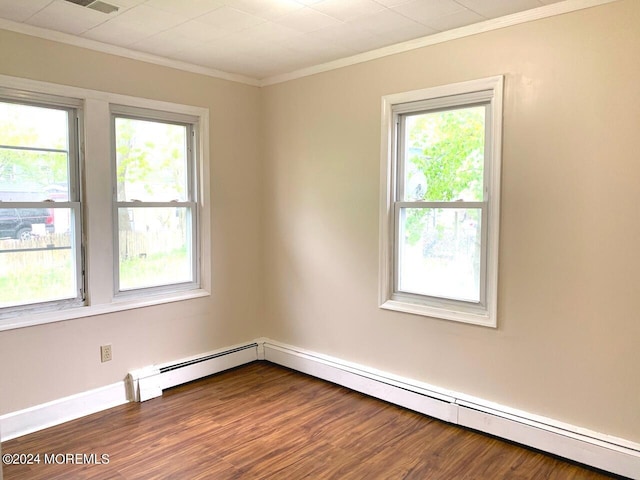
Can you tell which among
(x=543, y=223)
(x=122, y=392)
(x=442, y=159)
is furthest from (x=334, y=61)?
(x=122, y=392)

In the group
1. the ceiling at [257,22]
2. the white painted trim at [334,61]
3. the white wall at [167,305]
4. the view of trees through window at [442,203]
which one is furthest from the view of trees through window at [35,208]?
the view of trees through window at [442,203]

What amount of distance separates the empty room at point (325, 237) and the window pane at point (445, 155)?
14 millimetres

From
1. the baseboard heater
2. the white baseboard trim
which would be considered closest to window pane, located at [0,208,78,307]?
the baseboard heater

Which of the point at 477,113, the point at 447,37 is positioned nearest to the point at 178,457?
the point at 477,113

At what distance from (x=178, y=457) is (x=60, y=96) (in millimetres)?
2351

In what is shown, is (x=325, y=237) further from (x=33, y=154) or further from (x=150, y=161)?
(x=33, y=154)

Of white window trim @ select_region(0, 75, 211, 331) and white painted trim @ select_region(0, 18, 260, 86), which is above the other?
white painted trim @ select_region(0, 18, 260, 86)

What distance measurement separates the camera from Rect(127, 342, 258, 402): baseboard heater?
347 cm

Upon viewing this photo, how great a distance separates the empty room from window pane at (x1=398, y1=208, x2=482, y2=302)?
0.05 ft

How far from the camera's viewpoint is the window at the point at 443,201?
9.71 feet

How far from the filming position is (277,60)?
3.64m

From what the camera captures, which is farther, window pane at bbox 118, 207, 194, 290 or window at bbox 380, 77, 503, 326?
window pane at bbox 118, 207, 194, 290

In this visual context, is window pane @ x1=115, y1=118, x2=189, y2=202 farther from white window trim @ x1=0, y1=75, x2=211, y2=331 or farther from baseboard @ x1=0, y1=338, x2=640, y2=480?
baseboard @ x1=0, y1=338, x2=640, y2=480

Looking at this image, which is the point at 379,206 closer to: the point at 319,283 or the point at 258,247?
the point at 319,283
